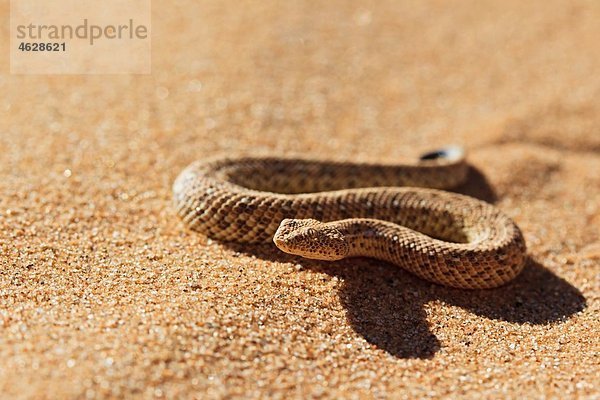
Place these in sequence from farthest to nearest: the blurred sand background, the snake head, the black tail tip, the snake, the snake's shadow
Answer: the black tail tip → the snake → the snake head → the snake's shadow → the blurred sand background

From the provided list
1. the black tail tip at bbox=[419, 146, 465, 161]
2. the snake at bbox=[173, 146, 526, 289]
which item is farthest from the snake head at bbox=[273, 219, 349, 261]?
the black tail tip at bbox=[419, 146, 465, 161]

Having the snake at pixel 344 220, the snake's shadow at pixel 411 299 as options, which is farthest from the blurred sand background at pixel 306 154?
the snake at pixel 344 220

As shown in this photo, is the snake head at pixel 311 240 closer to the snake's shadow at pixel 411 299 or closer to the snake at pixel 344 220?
the snake at pixel 344 220

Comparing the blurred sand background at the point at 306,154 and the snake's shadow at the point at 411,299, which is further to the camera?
the snake's shadow at the point at 411,299

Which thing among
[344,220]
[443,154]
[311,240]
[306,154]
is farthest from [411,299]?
[443,154]

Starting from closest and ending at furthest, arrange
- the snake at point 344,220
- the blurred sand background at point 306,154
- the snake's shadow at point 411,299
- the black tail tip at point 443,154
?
the blurred sand background at point 306,154
the snake's shadow at point 411,299
the snake at point 344,220
the black tail tip at point 443,154

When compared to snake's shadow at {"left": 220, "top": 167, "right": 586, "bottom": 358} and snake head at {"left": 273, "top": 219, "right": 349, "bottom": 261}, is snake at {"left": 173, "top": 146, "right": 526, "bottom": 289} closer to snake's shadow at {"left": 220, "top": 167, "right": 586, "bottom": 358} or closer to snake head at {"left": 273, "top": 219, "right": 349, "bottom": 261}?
snake head at {"left": 273, "top": 219, "right": 349, "bottom": 261}
